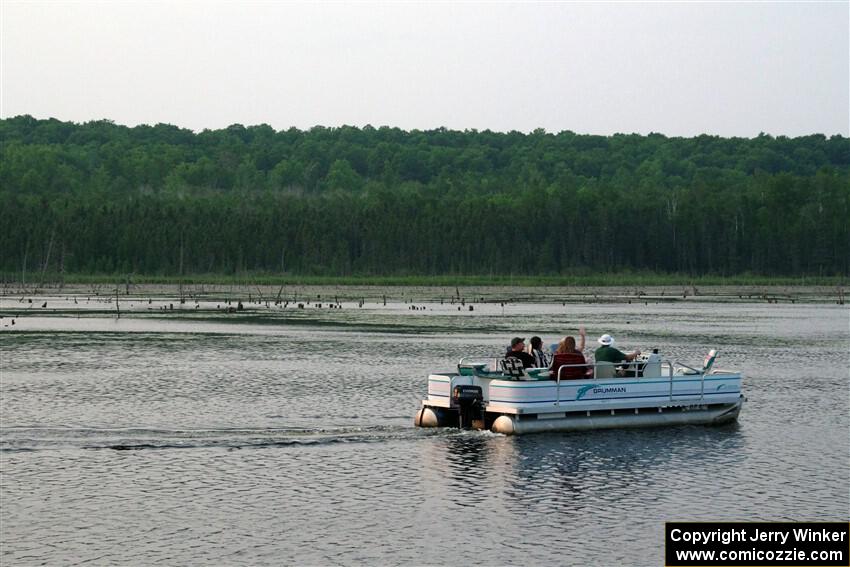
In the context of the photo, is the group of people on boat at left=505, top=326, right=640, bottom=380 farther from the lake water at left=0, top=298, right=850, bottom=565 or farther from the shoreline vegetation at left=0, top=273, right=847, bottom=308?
the shoreline vegetation at left=0, top=273, right=847, bottom=308

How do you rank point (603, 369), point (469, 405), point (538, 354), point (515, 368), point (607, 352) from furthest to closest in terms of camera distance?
point (607, 352)
point (603, 369)
point (538, 354)
point (469, 405)
point (515, 368)

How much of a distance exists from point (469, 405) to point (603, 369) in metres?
4.63

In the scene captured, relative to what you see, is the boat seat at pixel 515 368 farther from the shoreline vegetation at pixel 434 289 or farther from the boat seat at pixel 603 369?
the shoreline vegetation at pixel 434 289

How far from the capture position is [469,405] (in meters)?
36.5

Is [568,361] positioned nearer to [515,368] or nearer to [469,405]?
[515,368]

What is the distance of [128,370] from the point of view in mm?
58844

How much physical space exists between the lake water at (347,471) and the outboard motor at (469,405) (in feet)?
1.68

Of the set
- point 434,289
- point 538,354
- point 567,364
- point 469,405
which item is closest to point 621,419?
point 567,364

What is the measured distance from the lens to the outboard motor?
120 feet

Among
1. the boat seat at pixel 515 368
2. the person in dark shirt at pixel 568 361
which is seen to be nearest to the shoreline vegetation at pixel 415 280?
the person in dark shirt at pixel 568 361

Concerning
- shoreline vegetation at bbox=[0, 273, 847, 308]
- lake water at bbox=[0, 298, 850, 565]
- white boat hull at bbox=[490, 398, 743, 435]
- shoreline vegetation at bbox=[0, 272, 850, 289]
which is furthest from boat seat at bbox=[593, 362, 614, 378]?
shoreline vegetation at bbox=[0, 272, 850, 289]

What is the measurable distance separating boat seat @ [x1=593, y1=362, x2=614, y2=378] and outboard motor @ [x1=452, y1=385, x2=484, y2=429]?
12.6 feet

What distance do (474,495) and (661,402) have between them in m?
11.8

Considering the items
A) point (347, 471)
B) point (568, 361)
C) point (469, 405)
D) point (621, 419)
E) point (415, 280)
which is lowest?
point (347, 471)
